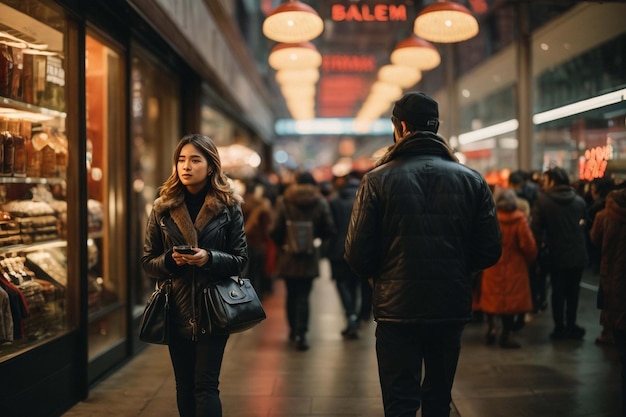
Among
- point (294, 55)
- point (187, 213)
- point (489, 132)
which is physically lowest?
point (187, 213)

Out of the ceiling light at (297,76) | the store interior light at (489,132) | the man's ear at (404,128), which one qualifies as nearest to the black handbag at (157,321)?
the man's ear at (404,128)

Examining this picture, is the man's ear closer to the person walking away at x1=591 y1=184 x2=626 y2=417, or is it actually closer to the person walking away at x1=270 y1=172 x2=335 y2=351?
the person walking away at x1=591 y1=184 x2=626 y2=417

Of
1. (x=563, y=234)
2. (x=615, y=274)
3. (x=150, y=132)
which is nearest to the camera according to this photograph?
(x=615, y=274)

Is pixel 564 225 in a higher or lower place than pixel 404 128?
lower

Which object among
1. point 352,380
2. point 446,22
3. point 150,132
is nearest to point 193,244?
point 352,380

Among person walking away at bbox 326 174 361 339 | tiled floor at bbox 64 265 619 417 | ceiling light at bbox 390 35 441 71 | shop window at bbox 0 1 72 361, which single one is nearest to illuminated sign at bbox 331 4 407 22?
ceiling light at bbox 390 35 441 71

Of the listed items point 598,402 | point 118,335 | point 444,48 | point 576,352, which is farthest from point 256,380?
point 444,48

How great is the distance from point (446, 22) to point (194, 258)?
478cm

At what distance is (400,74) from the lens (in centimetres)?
1257

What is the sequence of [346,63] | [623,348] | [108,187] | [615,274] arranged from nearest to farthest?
[623,348] → [615,274] → [108,187] → [346,63]

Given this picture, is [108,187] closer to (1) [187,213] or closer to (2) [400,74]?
(1) [187,213]

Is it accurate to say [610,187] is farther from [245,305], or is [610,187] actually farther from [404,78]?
[404,78]

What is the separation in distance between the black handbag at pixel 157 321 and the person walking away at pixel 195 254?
6 cm

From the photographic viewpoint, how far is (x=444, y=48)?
1659cm
